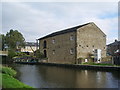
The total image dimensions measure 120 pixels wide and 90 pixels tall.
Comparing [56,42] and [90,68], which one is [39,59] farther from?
[90,68]

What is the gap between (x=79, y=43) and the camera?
33.9 m

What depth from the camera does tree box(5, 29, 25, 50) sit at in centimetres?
6106

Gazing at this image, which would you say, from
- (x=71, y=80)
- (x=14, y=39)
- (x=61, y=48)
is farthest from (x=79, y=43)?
(x=14, y=39)

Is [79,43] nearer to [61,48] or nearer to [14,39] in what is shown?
[61,48]

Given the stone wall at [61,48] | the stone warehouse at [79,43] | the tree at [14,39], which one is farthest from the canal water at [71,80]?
the tree at [14,39]

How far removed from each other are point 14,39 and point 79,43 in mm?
34732

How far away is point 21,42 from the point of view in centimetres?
6394

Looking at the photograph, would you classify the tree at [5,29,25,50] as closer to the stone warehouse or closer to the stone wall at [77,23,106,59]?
the stone warehouse

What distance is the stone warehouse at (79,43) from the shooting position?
33.8 meters

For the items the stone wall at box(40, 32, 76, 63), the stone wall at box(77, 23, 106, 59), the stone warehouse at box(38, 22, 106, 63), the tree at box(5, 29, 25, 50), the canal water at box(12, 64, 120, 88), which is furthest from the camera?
the tree at box(5, 29, 25, 50)

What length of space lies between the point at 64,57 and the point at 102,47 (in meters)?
9.09

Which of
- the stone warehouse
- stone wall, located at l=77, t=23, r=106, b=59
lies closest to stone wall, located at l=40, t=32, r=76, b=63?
the stone warehouse

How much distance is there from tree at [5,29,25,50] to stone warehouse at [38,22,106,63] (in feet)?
85.5

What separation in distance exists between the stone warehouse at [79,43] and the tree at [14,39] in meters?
26.0
